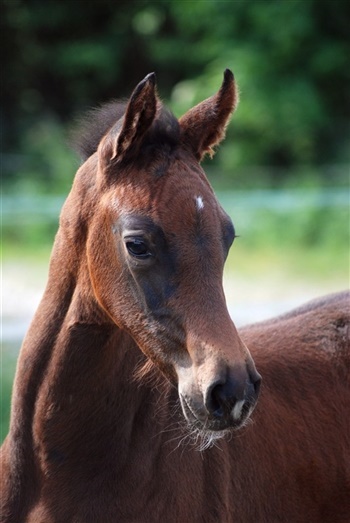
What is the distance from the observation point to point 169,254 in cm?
344

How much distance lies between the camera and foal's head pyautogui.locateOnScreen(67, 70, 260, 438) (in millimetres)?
3318

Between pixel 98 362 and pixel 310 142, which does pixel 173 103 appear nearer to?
pixel 310 142

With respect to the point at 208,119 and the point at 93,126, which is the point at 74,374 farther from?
the point at 208,119

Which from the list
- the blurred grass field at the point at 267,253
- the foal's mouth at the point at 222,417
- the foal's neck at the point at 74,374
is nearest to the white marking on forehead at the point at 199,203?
the foal's neck at the point at 74,374

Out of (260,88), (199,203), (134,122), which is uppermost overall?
(260,88)

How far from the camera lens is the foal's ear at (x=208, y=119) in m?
3.79

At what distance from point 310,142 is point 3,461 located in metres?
16.6

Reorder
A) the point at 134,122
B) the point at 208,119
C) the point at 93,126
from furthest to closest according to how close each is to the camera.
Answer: the point at 93,126 → the point at 208,119 → the point at 134,122

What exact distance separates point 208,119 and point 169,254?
65 cm

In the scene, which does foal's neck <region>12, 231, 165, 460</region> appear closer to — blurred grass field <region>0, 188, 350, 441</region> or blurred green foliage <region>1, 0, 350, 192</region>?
blurred grass field <region>0, 188, 350, 441</region>

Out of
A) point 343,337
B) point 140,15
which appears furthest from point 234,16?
point 343,337

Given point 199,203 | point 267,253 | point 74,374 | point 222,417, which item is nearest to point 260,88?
point 267,253

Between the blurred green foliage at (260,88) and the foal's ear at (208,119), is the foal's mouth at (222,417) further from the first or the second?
the blurred green foliage at (260,88)

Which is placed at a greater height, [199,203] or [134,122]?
[134,122]
